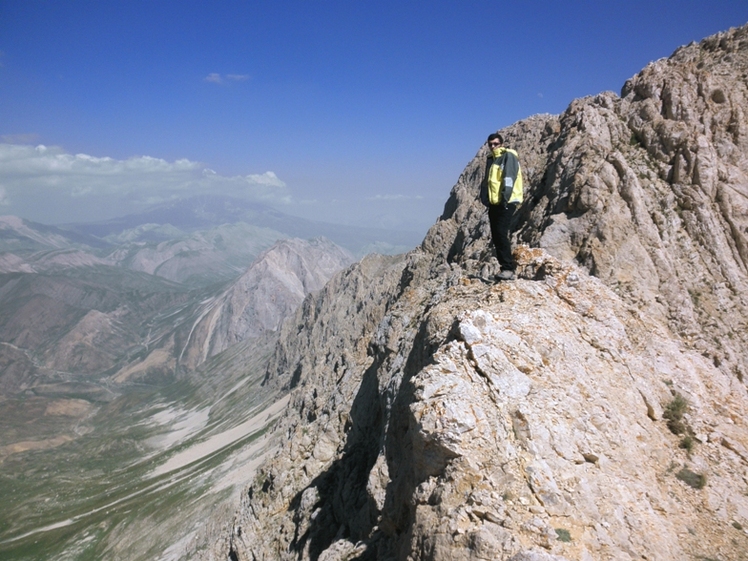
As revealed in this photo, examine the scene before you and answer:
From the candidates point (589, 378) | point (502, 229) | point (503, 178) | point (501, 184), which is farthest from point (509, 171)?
point (589, 378)

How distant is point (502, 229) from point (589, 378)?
5.59 metres

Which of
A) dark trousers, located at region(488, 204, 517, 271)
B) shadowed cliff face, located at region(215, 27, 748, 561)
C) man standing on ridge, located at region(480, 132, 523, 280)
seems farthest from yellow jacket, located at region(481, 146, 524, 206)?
shadowed cliff face, located at region(215, 27, 748, 561)

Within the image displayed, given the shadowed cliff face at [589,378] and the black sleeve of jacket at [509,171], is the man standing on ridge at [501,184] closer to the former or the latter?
the black sleeve of jacket at [509,171]

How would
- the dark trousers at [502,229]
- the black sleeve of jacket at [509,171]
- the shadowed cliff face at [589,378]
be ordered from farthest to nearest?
1. the dark trousers at [502,229]
2. the black sleeve of jacket at [509,171]
3. the shadowed cliff face at [589,378]

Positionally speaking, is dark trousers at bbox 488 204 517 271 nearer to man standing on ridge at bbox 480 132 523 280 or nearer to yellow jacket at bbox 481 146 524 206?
man standing on ridge at bbox 480 132 523 280

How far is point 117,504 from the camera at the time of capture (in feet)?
376

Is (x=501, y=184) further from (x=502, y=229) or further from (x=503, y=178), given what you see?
(x=502, y=229)

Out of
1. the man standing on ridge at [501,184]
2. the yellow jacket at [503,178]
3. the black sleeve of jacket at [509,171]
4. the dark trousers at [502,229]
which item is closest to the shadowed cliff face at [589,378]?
the dark trousers at [502,229]

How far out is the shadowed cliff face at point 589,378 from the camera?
406 inches

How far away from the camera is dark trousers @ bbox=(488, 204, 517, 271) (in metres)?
14.9

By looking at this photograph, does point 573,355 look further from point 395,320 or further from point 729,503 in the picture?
point 395,320

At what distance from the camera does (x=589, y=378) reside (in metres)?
12.9

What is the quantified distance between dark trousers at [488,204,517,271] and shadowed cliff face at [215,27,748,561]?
1.02 meters

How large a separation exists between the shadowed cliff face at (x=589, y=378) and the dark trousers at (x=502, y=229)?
1.02m
